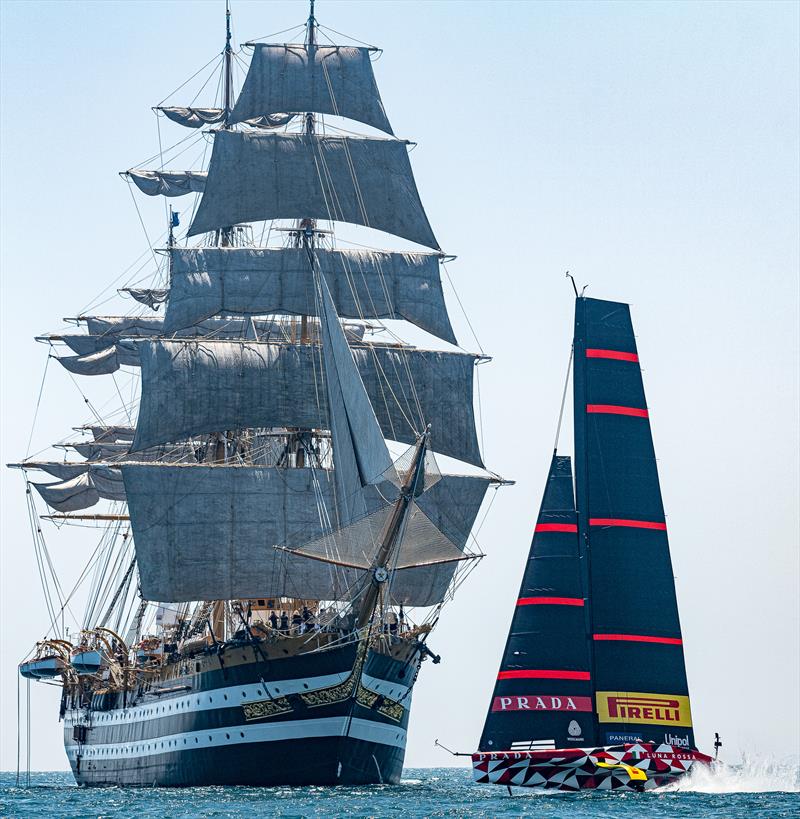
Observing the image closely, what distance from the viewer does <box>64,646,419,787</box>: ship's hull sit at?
2196 inches

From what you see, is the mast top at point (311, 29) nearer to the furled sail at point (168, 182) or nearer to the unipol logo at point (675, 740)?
the furled sail at point (168, 182)

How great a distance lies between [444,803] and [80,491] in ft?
138

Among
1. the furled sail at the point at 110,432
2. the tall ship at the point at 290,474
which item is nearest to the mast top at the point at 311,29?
the tall ship at the point at 290,474

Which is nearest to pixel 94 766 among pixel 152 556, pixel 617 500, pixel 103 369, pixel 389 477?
pixel 152 556

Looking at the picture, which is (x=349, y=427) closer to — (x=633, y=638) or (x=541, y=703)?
(x=541, y=703)

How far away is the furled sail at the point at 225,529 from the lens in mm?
67625

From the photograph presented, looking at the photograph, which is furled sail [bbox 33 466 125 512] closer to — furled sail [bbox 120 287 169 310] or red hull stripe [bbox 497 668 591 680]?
furled sail [bbox 120 287 169 310]

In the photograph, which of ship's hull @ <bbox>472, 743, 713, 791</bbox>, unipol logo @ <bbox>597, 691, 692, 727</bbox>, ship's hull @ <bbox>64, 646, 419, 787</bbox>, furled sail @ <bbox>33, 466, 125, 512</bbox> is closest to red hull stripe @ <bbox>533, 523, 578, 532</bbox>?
unipol logo @ <bbox>597, 691, 692, 727</bbox>

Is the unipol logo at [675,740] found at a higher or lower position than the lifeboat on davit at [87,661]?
lower

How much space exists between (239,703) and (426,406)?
65.7 feet

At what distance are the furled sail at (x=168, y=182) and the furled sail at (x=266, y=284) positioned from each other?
653 inches

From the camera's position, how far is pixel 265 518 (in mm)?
68250

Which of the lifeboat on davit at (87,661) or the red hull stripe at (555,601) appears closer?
the red hull stripe at (555,601)

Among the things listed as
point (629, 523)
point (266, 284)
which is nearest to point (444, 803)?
point (629, 523)
